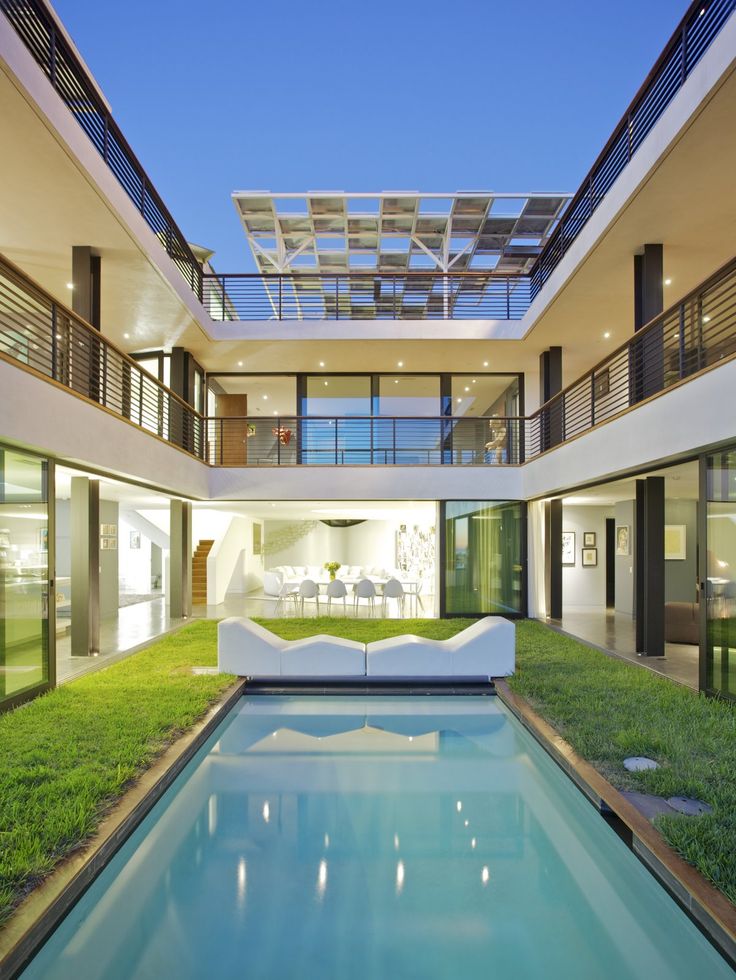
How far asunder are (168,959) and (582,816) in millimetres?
2688

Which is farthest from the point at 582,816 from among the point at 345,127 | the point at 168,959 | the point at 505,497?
the point at 345,127

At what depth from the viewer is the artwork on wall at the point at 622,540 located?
1288cm

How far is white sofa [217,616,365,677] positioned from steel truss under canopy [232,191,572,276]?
31.8 ft

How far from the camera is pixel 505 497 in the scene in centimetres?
1253

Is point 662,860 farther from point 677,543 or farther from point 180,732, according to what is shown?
point 677,543

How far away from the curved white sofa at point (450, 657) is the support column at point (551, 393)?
179 inches

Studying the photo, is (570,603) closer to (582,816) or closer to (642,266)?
(642,266)

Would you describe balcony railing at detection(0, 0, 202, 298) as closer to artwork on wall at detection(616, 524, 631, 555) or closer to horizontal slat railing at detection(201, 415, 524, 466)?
horizontal slat railing at detection(201, 415, 524, 466)

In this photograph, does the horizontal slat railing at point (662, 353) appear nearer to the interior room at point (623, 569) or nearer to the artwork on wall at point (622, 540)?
the interior room at point (623, 569)

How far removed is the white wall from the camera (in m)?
14.8

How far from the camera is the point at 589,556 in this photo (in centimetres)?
1487

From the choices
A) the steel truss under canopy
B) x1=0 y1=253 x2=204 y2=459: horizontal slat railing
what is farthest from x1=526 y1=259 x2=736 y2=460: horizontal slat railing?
x1=0 y1=253 x2=204 y2=459: horizontal slat railing

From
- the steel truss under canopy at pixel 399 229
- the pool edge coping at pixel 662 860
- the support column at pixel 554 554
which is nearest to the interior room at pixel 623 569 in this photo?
the support column at pixel 554 554

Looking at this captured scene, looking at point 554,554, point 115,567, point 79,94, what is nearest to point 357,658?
point 554,554
